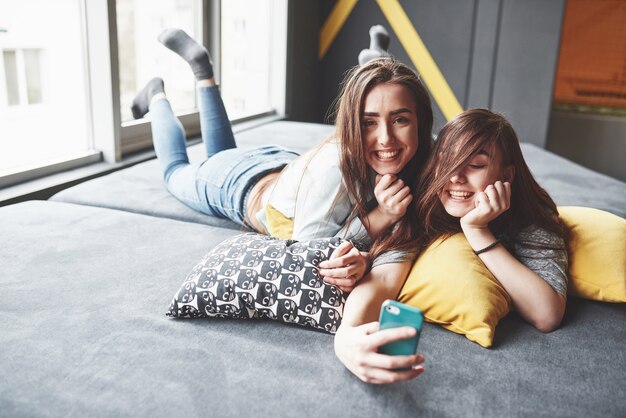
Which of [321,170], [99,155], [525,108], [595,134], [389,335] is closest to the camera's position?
[389,335]

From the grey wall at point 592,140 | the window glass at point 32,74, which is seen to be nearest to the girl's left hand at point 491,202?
the window glass at point 32,74

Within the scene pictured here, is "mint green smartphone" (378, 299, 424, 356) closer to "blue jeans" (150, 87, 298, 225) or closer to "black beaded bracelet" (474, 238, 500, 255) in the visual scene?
"black beaded bracelet" (474, 238, 500, 255)

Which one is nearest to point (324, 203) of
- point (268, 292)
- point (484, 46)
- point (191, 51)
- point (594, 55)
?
point (268, 292)

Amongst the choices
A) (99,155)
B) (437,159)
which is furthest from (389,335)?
(99,155)

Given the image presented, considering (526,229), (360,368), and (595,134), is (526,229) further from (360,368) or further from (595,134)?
(595,134)

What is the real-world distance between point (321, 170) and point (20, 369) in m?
0.82

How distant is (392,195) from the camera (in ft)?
4.29

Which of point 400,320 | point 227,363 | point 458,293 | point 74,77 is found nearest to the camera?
point 400,320

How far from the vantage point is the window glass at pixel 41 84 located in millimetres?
2057

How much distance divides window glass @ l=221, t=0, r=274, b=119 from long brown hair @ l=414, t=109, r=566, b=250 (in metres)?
2.52

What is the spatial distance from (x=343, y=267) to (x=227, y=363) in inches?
12.7

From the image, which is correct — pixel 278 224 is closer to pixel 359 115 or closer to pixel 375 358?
pixel 359 115

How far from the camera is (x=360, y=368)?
3.09 ft

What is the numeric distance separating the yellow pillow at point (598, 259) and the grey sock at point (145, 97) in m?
1.91
